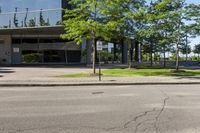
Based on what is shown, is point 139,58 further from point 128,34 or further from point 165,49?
point 128,34

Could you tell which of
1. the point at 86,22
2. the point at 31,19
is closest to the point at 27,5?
the point at 31,19

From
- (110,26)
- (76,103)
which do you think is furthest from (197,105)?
(110,26)

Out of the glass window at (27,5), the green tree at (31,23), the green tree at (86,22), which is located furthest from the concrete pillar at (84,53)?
the green tree at (86,22)

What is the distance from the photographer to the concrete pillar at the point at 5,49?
5606cm

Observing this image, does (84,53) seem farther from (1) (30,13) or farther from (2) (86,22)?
(2) (86,22)

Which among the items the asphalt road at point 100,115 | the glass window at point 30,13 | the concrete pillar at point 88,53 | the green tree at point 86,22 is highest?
the glass window at point 30,13

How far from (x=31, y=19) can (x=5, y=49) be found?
1013cm

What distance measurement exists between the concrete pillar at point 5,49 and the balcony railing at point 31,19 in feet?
21.9

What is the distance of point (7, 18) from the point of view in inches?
1943

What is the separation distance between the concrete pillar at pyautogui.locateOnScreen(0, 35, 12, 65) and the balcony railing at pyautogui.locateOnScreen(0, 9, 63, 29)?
6683 millimetres

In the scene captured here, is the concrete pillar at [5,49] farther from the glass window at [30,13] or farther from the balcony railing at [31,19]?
the balcony railing at [31,19]

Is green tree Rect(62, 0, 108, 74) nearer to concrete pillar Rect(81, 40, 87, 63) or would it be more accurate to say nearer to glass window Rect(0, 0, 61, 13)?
glass window Rect(0, 0, 61, 13)

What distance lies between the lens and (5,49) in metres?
56.2

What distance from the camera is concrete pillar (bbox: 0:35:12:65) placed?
56.1 meters
